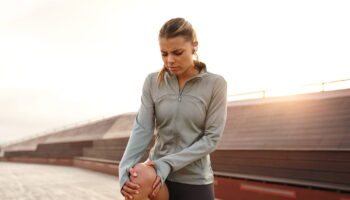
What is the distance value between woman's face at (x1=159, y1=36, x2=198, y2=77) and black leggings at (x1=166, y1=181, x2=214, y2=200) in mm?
512

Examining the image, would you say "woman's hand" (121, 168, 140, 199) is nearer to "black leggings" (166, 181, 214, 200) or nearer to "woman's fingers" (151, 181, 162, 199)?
"woman's fingers" (151, 181, 162, 199)

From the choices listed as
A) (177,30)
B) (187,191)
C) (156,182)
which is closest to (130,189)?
(156,182)

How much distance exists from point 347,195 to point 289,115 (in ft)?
9.32

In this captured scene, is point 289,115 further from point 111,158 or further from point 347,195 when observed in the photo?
point 111,158

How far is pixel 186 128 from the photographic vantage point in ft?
4.90

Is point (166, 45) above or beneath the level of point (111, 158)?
above

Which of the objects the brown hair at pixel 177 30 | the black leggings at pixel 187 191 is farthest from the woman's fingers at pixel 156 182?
the brown hair at pixel 177 30

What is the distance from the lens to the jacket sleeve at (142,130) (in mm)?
1552

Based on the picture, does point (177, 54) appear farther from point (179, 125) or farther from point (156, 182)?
point (156, 182)

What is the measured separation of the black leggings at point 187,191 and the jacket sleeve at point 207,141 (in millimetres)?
114

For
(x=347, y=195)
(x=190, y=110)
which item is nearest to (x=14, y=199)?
(x=347, y=195)

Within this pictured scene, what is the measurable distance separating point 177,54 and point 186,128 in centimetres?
33

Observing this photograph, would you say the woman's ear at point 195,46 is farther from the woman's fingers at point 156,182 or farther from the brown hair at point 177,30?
the woman's fingers at point 156,182

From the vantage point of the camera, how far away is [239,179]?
7258mm
